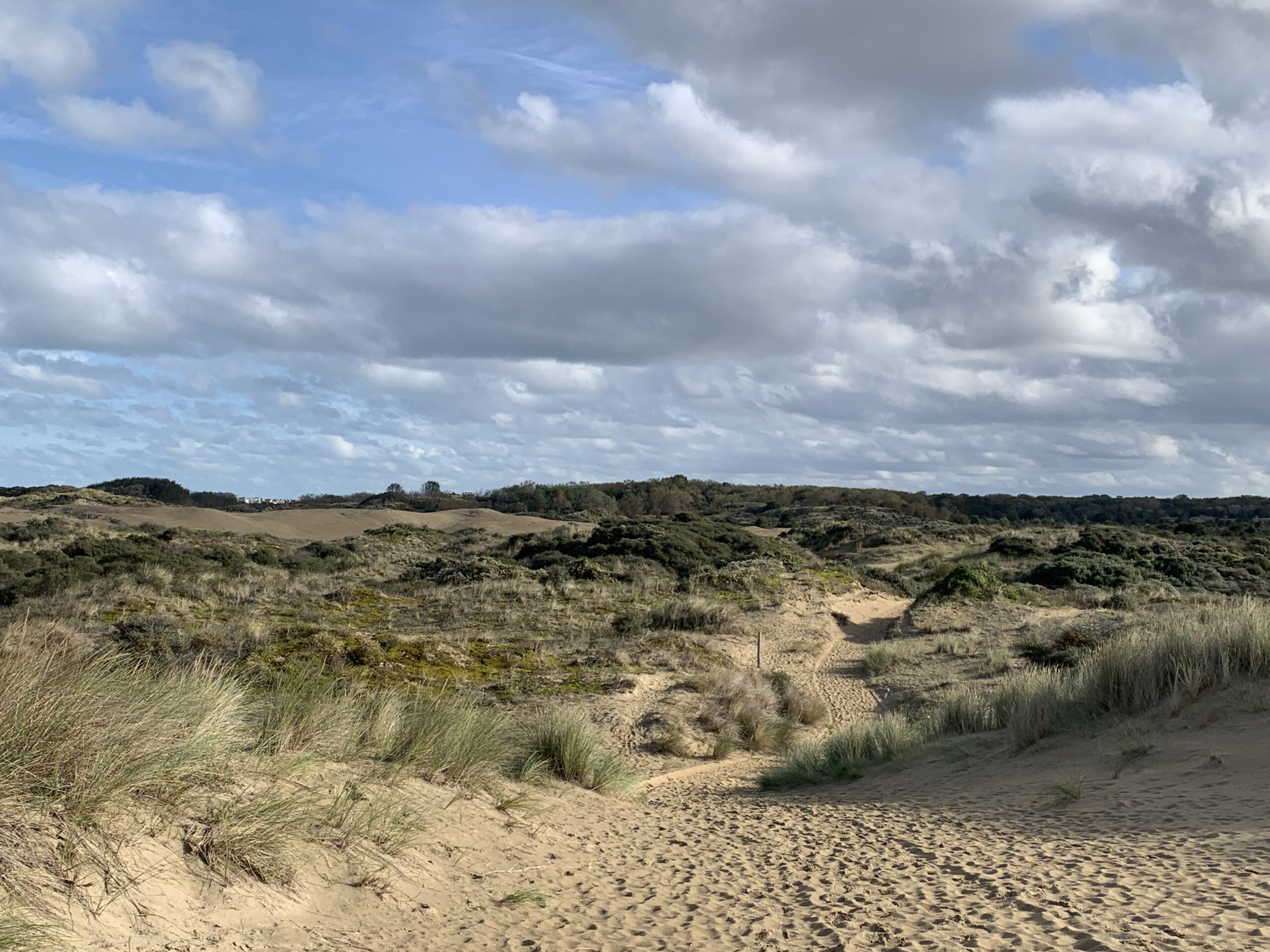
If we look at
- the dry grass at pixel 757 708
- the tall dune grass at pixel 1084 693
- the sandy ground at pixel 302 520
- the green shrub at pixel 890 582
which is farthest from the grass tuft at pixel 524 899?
the sandy ground at pixel 302 520

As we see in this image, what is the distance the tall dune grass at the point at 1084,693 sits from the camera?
10258 millimetres

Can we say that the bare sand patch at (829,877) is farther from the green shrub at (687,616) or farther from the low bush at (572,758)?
the green shrub at (687,616)

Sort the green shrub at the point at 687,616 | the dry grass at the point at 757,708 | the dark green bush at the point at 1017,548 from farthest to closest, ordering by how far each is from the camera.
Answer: the dark green bush at the point at 1017,548
the green shrub at the point at 687,616
the dry grass at the point at 757,708

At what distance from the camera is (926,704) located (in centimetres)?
1566

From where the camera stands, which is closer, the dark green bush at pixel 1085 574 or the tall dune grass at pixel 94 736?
the tall dune grass at pixel 94 736

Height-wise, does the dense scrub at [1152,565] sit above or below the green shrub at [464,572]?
above

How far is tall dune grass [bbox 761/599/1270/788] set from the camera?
10.3 meters

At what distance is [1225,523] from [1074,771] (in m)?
74.9

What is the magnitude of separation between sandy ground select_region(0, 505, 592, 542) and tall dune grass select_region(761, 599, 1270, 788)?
4250 cm

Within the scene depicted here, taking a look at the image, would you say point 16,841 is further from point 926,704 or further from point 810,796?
point 926,704

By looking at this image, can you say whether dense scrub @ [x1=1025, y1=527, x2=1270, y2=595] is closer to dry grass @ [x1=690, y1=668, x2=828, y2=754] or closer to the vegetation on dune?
the vegetation on dune

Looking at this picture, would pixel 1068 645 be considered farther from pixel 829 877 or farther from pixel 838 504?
pixel 838 504

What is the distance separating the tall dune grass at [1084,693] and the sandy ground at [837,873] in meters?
0.49

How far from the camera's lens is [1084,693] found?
11172 mm
